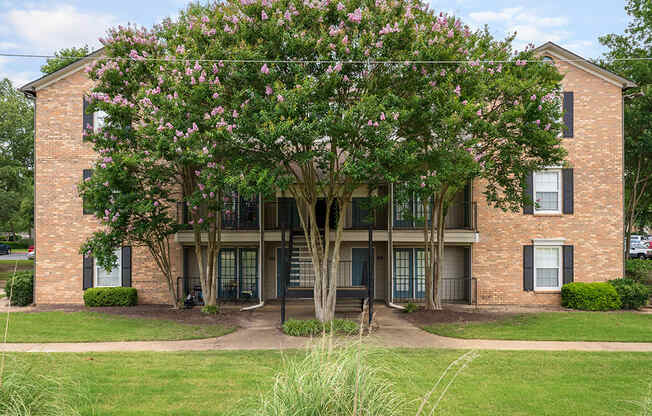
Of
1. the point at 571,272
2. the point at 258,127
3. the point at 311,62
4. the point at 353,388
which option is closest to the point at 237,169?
the point at 258,127

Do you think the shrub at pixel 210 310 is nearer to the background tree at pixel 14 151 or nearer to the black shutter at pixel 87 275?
the black shutter at pixel 87 275

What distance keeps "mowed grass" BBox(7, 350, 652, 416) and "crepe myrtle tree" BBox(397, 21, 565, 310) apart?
15.1 feet

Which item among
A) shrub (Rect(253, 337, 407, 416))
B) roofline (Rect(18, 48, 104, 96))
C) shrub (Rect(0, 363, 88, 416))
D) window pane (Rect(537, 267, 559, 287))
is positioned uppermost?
roofline (Rect(18, 48, 104, 96))

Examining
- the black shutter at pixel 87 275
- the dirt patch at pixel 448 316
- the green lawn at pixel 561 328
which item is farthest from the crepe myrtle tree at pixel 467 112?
the black shutter at pixel 87 275

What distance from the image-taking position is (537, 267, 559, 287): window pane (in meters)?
17.6

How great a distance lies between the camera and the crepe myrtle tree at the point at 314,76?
10531mm

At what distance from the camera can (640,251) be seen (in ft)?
121

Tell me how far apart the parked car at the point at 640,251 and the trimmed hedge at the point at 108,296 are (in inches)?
1491

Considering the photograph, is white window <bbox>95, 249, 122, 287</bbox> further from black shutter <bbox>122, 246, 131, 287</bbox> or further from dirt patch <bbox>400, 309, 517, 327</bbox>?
dirt patch <bbox>400, 309, 517, 327</bbox>

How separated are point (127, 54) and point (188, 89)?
4.17 m

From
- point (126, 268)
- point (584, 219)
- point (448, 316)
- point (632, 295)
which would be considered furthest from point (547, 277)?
point (126, 268)

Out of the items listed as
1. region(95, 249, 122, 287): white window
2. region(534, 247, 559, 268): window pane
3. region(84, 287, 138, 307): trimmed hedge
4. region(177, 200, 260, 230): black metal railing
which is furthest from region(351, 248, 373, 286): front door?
region(95, 249, 122, 287): white window

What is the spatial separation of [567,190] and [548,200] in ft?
2.48

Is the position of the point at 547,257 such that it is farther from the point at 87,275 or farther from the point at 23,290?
the point at 23,290
